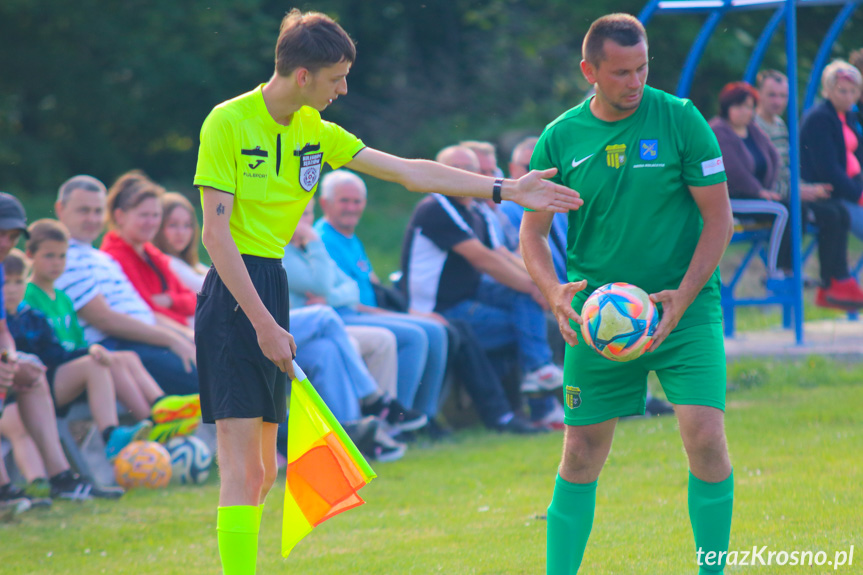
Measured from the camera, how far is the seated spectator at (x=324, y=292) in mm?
7629

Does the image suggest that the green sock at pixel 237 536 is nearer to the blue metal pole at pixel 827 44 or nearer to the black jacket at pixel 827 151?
the black jacket at pixel 827 151

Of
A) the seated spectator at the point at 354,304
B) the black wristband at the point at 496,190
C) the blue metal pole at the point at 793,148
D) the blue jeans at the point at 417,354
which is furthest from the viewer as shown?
the blue metal pole at the point at 793,148

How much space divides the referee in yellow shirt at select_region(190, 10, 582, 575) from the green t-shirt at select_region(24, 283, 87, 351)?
3.14m

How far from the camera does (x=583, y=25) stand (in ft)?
62.3

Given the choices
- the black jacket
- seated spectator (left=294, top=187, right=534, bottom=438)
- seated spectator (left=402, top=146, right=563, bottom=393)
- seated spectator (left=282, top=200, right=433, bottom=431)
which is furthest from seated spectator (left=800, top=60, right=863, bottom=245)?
seated spectator (left=282, top=200, right=433, bottom=431)

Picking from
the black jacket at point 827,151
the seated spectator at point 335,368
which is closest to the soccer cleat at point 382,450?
the seated spectator at point 335,368

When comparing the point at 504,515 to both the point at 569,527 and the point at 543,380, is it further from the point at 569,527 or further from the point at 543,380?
the point at 543,380

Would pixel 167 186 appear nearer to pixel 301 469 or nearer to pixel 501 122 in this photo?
pixel 501 122

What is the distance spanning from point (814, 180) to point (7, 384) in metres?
7.48

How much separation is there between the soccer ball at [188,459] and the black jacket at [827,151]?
636 centimetres

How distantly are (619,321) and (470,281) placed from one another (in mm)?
4738

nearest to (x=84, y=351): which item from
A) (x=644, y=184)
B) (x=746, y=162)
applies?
(x=644, y=184)

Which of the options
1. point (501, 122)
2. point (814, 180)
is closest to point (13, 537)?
point (814, 180)

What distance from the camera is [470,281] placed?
850 centimetres
